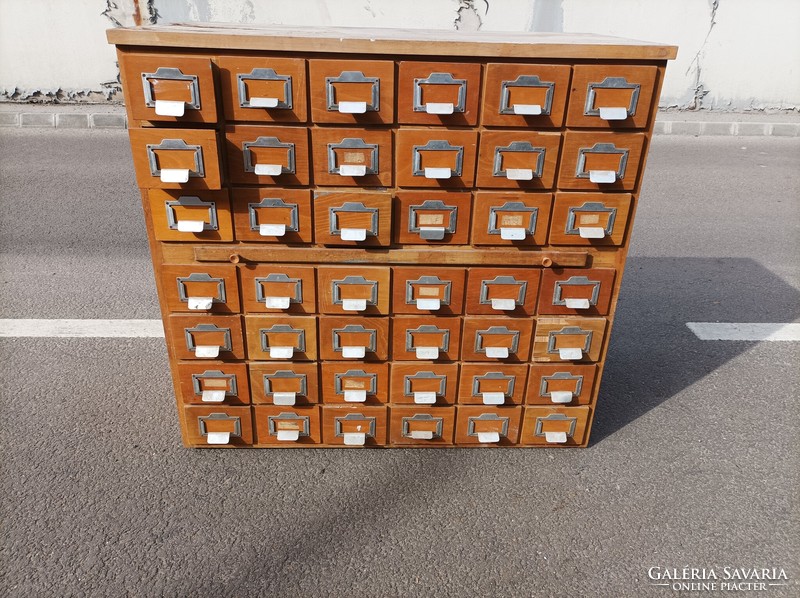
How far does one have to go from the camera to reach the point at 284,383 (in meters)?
2.75

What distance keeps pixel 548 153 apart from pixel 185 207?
1481mm

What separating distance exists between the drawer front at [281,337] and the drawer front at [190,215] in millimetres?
414

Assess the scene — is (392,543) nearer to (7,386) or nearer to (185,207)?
(185,207)

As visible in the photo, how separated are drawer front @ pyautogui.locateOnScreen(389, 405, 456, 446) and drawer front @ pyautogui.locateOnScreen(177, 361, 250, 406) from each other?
73 cm

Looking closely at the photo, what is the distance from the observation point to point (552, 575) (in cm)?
231

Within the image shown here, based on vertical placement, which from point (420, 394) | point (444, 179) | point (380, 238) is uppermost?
point (444, 179)

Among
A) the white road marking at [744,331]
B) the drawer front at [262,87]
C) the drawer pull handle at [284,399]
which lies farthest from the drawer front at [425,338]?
the white road marking at [744,331]

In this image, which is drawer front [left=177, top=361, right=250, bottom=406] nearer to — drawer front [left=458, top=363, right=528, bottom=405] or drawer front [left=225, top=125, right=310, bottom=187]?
drawer front [left=225, top=125, right=310, bottom=187]

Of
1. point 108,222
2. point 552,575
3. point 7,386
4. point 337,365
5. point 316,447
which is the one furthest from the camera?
point 108,222

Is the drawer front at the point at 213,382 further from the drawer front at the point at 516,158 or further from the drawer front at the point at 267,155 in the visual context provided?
the drawer front at the point at 516,158

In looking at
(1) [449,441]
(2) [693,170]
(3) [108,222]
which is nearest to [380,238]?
(1) [449,441]

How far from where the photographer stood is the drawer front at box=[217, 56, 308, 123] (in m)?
2.14

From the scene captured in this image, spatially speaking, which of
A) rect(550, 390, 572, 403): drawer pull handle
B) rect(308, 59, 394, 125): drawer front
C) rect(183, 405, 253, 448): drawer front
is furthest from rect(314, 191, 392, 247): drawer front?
rect(550, 390, 572, 403): drawer pull handle

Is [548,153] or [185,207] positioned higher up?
[548,153]
